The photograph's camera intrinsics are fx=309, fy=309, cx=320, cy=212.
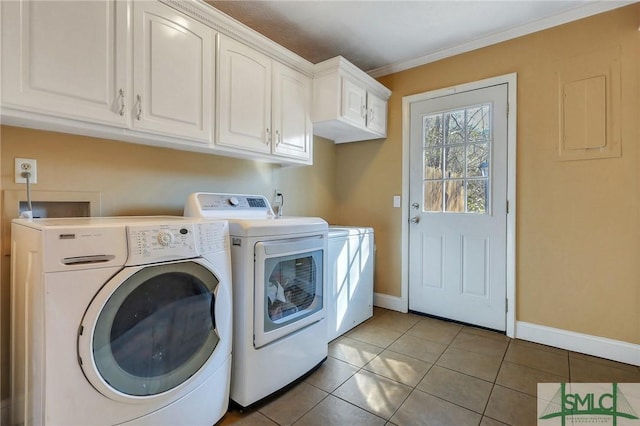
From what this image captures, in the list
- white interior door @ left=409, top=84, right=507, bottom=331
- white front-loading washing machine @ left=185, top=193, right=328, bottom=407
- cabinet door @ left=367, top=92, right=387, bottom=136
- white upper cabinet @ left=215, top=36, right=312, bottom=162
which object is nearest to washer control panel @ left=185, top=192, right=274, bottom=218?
white front-loading washing machine @ left=185, top=193, right=328, bottom=407

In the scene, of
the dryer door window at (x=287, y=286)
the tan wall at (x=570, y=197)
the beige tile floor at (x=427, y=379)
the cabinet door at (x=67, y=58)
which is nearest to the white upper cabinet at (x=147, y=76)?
the cabinet door at (x=67, y=58)

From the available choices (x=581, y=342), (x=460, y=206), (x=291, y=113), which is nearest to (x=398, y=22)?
(x=291, y=113)

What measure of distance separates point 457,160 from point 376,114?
2.87ft

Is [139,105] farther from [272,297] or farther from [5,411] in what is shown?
[5,411]

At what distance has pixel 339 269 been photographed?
2.49 m

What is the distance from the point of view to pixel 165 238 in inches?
50.0

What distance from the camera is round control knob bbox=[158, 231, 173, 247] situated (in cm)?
126

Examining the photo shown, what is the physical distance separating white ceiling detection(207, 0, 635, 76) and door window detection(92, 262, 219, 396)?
6.22 feet

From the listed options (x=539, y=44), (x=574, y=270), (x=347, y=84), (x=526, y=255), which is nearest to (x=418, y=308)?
(x=526, y=255)

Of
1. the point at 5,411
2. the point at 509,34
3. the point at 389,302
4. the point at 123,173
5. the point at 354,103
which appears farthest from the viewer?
the point at 389,302

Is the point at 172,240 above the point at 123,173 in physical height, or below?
below

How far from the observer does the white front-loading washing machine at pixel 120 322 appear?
1.05m

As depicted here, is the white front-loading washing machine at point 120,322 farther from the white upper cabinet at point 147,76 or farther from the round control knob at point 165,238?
the white upper cabinet at point 147,76

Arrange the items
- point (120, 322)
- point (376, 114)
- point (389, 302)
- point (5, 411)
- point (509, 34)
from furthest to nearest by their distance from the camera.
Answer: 1. point (389, 302)
2. point (376, 114)
3. point (509, 34)
4. point (5, 411)
5. point (120, 322)
